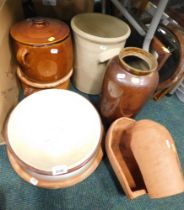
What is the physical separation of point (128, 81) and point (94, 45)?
0.27 metres

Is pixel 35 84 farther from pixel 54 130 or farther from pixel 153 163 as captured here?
pixel 153 163

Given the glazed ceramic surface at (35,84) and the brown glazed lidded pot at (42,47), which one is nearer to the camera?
the brown glazed lidded pot at (42,47)

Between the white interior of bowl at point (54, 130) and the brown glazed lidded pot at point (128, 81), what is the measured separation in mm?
135

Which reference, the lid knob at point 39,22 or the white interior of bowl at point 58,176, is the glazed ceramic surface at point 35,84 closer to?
the lid knob at point 39,22

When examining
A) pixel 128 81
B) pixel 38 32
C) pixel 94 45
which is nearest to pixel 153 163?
pixel 128 81

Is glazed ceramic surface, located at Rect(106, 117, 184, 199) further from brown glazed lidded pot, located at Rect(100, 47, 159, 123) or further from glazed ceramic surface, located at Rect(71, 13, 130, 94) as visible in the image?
glazed ceramic surface, located at Rect(71, 13, 130, 94)

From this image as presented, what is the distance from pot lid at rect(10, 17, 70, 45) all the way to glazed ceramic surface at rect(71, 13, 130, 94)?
0.09 metres

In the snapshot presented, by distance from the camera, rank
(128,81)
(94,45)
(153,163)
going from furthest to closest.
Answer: (94,45) → (128,81) → (153,163)

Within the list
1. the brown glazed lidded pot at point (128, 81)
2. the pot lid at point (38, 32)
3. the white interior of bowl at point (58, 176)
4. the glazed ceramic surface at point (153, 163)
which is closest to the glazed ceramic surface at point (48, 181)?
the white interior of bowl at point (58, 176)

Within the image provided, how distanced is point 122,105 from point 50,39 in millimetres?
445

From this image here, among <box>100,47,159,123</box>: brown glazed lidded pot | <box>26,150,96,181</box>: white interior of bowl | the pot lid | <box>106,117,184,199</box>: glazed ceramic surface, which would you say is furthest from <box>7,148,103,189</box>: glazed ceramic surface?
the pot lid

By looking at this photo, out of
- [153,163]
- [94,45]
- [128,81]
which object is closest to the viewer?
[153,163]

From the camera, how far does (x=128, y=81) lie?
83 centimetres

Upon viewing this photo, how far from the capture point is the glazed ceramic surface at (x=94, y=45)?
95 centimetres
